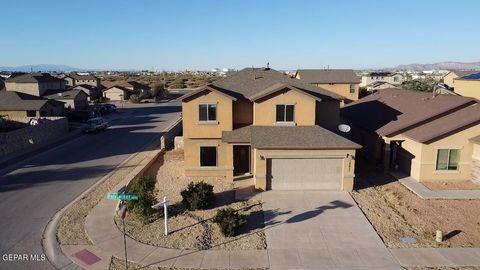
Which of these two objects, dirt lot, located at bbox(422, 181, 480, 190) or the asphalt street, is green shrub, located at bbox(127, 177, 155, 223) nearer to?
the asphalt street

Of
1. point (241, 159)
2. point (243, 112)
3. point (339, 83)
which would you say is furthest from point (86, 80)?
point (241, 159)

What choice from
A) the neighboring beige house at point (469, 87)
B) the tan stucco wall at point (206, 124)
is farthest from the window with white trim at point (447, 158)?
the tan stucco wall at point (206, 124)

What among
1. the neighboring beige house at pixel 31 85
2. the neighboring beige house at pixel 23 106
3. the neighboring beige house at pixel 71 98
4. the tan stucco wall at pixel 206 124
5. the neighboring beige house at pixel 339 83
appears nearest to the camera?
the tan stucco wall at pixel 206 124

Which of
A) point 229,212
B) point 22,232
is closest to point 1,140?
point 22,232

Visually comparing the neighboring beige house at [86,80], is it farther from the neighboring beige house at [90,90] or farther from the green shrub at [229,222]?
the green shrub at [229,222]

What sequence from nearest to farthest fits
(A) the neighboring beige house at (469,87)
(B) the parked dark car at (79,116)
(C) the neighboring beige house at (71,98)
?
1. (A) the neighboring beige house at (469,87)
2. (B) the parked dark car at (79,116)
3. (C) the neighboring beige house at (71,98)

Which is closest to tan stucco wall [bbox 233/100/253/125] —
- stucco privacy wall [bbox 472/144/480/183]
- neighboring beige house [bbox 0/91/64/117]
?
stucco privacy wall [bbox 472/144/480/183]

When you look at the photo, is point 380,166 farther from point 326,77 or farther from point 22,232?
point 326,77
